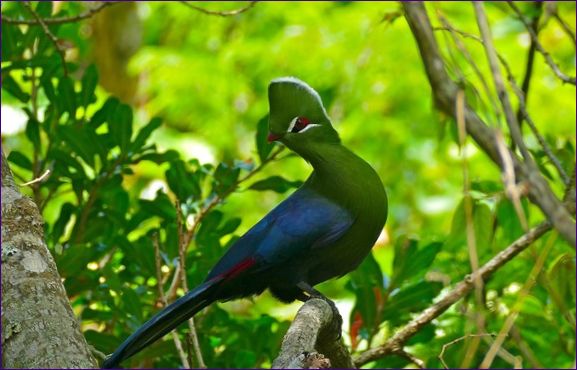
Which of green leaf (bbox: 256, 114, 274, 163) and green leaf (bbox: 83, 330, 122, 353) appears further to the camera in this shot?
green leaf (bbox: 256, 114, 274, 163)

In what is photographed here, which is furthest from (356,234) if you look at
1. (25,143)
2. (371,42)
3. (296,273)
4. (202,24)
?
(202,24)

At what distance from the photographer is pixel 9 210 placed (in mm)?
1446

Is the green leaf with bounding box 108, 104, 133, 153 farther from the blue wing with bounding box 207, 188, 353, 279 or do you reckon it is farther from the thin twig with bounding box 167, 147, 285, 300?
the blue wing with bounding box 207, 188, 353, 279

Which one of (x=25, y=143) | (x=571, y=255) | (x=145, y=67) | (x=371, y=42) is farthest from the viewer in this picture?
(x=145, y=67)

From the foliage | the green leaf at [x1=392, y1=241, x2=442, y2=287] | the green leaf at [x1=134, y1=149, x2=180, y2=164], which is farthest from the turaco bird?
the green leaf at [x1=134, y1=149, x2=180, y2=164]

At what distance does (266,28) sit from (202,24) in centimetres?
86

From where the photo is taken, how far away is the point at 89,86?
2609 mm

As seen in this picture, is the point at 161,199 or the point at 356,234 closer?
the point at 356,234

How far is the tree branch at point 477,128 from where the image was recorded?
944 millimetres

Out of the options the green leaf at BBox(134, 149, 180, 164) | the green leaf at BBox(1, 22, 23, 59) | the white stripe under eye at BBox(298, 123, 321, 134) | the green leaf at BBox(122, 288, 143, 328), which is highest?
the white stripe under eye at BBox(298, 123, 321, 134)

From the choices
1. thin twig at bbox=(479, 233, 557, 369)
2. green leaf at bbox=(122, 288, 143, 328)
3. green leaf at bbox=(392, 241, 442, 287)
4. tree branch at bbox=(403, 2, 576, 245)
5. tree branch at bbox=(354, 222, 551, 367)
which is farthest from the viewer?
green leaf at bbox=(392, 241, 442, 287)

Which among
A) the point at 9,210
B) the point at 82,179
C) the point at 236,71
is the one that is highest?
the point at 9,210

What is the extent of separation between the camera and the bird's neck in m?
1.72

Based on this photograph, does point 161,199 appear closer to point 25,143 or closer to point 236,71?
point 25,143
